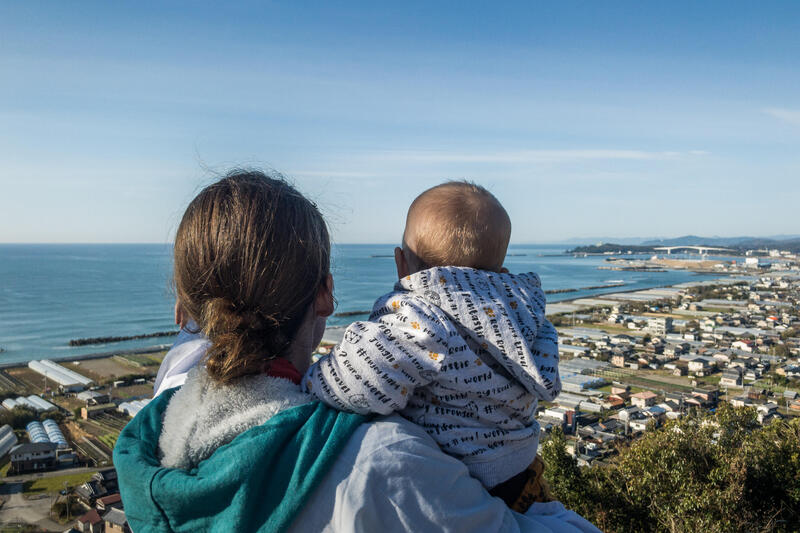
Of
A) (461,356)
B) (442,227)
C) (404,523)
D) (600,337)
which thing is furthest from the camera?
(600,337)

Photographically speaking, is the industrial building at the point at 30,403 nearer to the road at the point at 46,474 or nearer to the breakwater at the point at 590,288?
the road at the point at 46,474

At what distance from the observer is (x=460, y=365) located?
61cm

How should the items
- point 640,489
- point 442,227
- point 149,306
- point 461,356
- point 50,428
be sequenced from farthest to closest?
point 149,306, point 50,428, point 640,489, point 442,227, point 461,356

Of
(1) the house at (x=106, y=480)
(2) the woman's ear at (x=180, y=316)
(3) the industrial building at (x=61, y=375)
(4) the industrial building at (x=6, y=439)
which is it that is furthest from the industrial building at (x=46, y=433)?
(2) the woman's ear at (x=180, y=316)

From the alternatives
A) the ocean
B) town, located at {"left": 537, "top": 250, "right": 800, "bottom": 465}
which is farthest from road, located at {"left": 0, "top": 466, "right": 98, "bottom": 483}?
town, located at {"left": 537, "top": 250, "right": 800, "bottom": 465}

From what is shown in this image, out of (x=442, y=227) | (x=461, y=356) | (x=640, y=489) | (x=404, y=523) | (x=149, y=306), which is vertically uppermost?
(x=442, y=227)

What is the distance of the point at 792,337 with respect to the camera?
53.0 ft

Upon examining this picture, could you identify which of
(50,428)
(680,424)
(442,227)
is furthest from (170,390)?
(50,428)

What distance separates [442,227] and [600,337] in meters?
16.4

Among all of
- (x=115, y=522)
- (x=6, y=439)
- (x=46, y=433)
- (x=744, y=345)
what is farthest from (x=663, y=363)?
(x=6, y=439)

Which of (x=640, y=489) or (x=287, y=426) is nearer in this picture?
(x=287, y=426)

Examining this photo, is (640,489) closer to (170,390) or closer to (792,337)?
(170,390)

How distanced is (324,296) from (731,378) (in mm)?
12712

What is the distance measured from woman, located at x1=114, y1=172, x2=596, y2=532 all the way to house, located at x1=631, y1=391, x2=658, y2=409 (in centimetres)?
972
